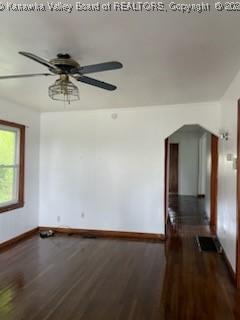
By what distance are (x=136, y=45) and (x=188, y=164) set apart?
8.55m

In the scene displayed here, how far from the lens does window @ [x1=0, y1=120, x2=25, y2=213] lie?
429 cm

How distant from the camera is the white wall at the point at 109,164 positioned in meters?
4.73

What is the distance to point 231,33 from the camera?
2.03 m

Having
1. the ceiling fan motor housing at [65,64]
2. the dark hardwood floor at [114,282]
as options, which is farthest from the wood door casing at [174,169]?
the ceiling fan motor housing at [65,64]

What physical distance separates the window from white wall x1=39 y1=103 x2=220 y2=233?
68cm

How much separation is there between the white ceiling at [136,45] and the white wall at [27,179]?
909 mm

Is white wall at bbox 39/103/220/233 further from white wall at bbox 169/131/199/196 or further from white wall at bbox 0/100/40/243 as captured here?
white wall at bbox 169/131/199/196

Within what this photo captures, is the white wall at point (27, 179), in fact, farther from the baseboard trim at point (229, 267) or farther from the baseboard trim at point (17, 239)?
the baseboard trim at point (229, 267)

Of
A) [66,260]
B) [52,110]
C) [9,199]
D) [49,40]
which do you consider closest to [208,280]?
[66,260]

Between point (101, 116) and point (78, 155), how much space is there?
2.97ft

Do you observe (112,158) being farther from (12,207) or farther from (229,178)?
(229,178)

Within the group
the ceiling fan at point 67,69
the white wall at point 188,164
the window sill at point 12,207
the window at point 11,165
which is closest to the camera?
the ceiling fan at point 67,69

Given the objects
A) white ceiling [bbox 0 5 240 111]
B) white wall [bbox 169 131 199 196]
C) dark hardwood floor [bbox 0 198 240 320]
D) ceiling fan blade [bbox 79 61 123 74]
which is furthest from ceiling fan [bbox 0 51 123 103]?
white wall [bbox 169 131 199 196]

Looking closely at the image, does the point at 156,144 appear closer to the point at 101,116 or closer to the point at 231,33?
the point at 101,116
